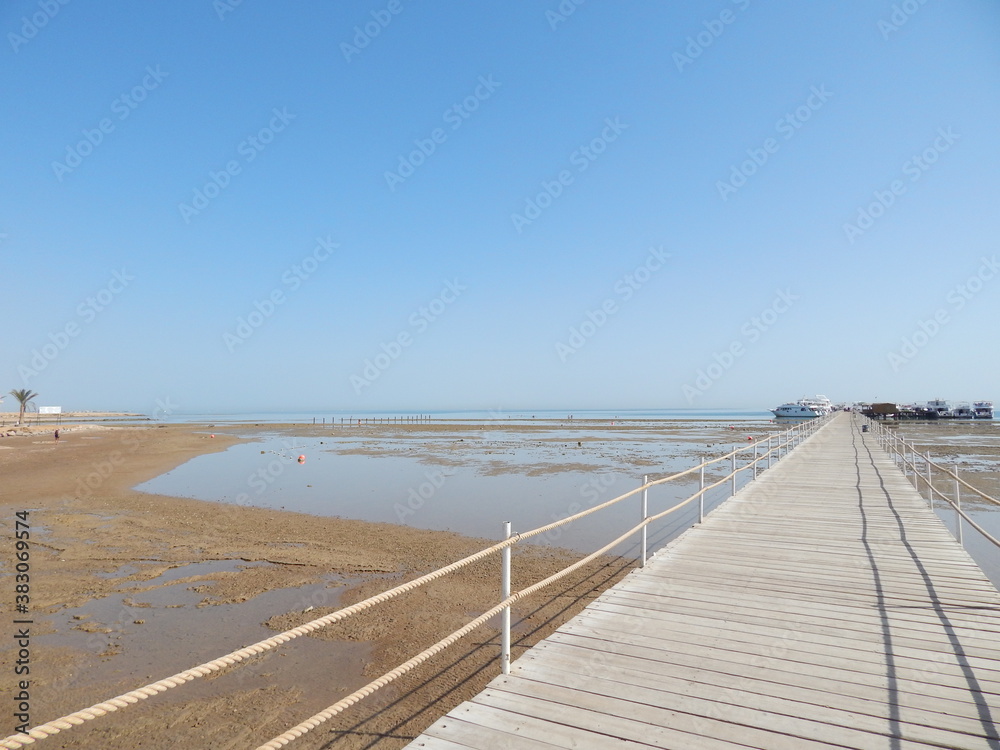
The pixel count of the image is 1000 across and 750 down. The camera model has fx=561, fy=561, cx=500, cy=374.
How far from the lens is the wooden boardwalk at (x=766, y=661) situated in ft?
10.0

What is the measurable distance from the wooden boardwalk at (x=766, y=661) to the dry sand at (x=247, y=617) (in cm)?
151

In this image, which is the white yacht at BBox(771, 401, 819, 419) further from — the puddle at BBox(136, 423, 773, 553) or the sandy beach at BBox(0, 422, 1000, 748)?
the sandy beach at BBox(0, 422, 1000, 748)

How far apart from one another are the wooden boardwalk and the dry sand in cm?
151

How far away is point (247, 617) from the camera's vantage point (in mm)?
6746

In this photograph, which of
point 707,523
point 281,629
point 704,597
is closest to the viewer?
point 704,597

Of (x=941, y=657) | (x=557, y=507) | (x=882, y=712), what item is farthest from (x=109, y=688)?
(x=557, y=507)

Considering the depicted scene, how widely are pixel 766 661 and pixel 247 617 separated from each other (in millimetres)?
5732

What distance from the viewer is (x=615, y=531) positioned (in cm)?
1116

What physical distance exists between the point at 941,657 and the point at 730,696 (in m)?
1.81

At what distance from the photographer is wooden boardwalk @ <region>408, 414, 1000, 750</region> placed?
120 inches

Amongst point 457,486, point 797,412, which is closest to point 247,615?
point 457,486

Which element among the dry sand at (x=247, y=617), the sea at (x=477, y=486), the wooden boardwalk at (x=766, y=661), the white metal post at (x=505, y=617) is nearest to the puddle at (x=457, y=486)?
the sea at (x=477, y=486)

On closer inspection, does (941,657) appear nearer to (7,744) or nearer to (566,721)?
(566,721)

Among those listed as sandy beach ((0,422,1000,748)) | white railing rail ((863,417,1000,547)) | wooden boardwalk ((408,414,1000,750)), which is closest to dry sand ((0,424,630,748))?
sandy beach ((0,422,1000,748))
